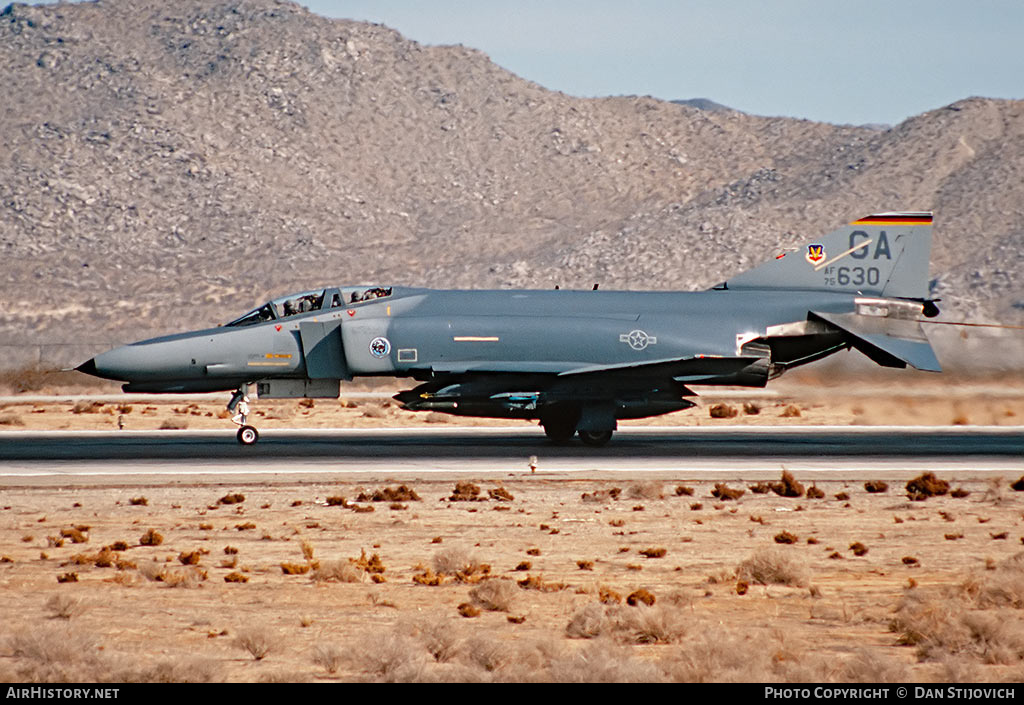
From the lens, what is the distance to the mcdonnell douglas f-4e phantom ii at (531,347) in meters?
26.7

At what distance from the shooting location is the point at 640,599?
12352 millimetres

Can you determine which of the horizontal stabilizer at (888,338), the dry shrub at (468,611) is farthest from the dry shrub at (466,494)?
the horizontal stabilizer at (888,338)

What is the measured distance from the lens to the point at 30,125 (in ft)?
354

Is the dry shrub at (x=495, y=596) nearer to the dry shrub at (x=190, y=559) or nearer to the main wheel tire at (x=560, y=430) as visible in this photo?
the dry shrub at (x=190, y=559)

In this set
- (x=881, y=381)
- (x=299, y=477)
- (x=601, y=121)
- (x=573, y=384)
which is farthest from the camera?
(x=601, y=121)

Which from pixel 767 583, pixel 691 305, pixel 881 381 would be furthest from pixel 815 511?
pixel 881 381

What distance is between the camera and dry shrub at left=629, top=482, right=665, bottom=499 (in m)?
20.3

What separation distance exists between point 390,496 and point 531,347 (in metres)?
8.25

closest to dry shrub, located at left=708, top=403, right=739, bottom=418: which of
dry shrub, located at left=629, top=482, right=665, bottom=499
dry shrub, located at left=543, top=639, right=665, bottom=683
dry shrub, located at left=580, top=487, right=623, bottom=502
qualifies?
dry shrub, located at left=629, top=482, right=665, bottom=499

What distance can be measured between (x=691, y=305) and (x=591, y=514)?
11.3 meters

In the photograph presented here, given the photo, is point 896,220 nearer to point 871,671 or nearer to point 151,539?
point 151,539

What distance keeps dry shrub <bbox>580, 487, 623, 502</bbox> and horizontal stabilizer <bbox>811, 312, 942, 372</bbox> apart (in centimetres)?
1051

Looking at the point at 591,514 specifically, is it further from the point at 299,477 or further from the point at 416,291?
the point at 416,291

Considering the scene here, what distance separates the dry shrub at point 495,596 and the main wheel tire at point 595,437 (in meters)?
15.1
